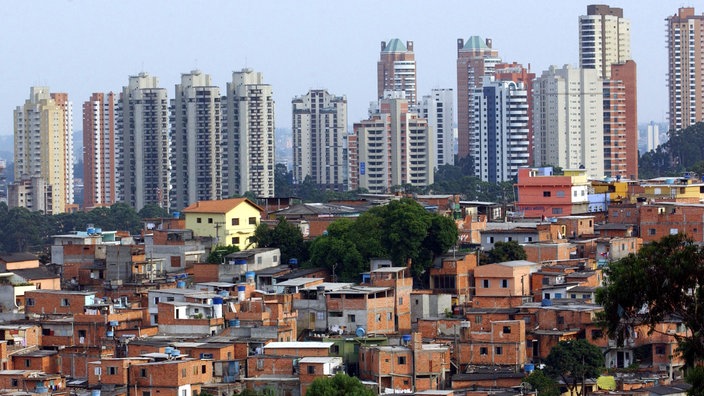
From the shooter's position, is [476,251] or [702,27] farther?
[702,27]

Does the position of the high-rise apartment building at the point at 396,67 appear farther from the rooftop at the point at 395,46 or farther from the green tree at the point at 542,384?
the green tree at the point at 542,384

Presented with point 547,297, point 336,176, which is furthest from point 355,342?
point 336,176

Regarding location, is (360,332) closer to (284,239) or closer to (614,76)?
(284,239)

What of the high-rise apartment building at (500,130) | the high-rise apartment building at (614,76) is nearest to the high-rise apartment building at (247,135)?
the high-rise apartment building at (500,130)

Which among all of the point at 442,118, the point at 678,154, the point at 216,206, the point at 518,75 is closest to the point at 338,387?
the point at 216,206

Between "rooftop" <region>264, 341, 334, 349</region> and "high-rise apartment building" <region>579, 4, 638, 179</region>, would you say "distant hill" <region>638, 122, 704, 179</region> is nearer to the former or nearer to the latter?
"high-rise apartment building" <region>579, 4, 638, 179</region>

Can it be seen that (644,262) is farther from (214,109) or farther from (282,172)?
(282,172)

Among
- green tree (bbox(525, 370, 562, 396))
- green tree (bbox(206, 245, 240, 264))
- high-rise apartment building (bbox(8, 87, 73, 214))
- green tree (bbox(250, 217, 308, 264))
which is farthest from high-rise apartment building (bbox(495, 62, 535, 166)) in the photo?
green tree (bbox(525, 370, 562, 396))
